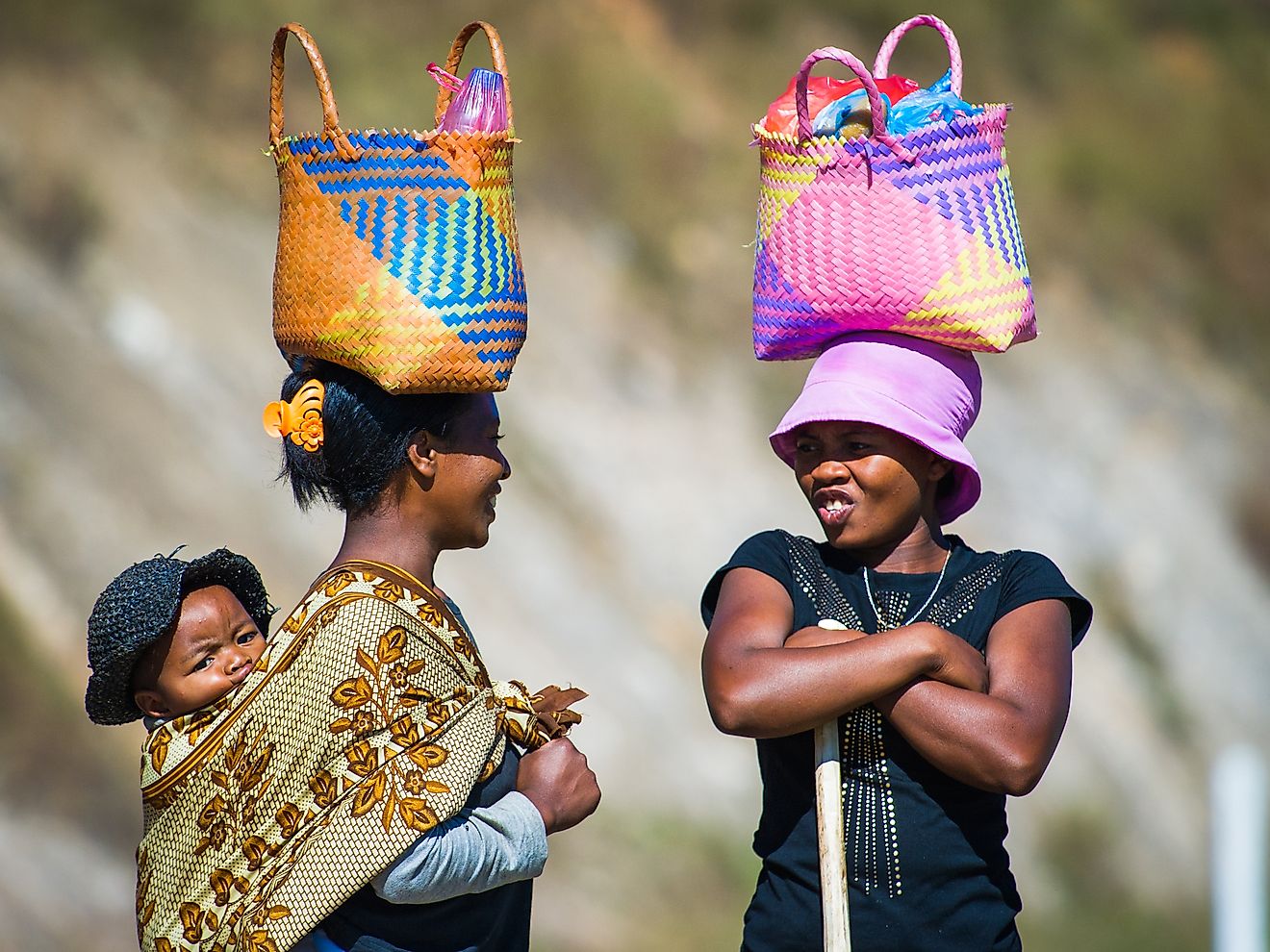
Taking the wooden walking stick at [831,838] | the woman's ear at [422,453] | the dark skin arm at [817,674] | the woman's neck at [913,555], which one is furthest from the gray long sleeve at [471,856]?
the woman's neck at [913,555]

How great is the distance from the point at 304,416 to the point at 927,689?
113 cm

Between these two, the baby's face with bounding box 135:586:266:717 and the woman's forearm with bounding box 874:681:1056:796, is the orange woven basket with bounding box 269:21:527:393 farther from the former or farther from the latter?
the woman's forearm with bounding box 874:681:1056:796

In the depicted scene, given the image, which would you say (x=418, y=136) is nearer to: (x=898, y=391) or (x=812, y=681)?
(x=898, y=391)

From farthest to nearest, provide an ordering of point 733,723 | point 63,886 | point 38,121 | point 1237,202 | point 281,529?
1. point 1237,202
2. point 38,121
3. point 281,529
4. point 63,886
5. point 733,723

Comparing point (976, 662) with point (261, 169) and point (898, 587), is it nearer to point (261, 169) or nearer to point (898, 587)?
point (898, 587)

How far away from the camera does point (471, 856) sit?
2.45 metres

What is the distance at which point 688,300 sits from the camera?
419 inches

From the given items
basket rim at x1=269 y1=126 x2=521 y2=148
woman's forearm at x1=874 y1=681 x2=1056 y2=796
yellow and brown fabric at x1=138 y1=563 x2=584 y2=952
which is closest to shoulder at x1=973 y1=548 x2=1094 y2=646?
woman's forearm at x1=874 y1=681 x2=1056 y2=796

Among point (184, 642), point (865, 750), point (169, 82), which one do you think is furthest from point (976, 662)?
point (169, 82)

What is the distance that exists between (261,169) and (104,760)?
4.10 meters

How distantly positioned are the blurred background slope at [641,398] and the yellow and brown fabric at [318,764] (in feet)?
16.0

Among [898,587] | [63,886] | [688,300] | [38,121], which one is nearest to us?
[898,587]

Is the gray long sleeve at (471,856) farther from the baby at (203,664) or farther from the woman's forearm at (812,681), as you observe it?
the woman's forearm at (812,681)

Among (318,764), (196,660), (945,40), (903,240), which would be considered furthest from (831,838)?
(945,40)
